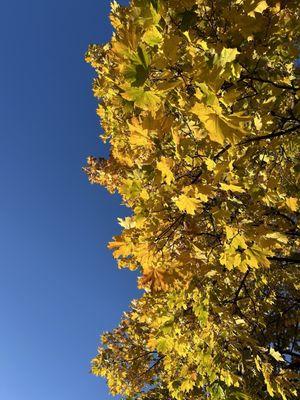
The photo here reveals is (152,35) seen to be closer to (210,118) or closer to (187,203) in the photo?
(210,118)

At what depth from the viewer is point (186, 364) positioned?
4.61 meters

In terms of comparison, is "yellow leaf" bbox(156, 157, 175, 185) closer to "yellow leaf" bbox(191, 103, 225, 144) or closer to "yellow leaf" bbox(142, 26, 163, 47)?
"yellow leaf" bbox(191, 103, 225, 144)

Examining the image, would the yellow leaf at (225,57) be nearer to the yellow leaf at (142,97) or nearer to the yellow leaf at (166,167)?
the yellow leaf at (142,97)

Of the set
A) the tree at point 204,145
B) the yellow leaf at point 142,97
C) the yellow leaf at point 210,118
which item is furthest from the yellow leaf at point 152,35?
the yellow leaf at point 210,118

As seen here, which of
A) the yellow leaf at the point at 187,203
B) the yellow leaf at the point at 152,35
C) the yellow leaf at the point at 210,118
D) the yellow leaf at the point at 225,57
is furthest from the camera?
the yellow leaf at the point at 187,203

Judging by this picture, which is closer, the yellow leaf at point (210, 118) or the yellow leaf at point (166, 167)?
the yellow leaf at point (210, 118)

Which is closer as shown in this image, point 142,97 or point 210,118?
point 210,118

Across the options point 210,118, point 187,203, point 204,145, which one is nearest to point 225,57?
point 210,118

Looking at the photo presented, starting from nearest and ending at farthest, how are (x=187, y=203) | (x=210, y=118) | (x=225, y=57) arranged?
1. (x=210, y=118)
2. (x=225, y=57)
3. (x=187, y=203)

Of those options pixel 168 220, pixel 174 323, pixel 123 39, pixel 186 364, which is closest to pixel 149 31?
pixel 123 39

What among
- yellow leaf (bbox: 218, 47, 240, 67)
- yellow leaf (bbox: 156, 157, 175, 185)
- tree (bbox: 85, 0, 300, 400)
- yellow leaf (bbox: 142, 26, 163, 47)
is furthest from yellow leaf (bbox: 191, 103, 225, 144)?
yellow leaf (bbox: 142, 26, 163, 47)

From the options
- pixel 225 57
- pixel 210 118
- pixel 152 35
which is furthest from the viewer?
pixel 152 35

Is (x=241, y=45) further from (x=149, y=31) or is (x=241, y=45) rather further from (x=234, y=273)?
(x=234, y=273)

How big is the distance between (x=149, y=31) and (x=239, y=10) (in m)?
0.66
